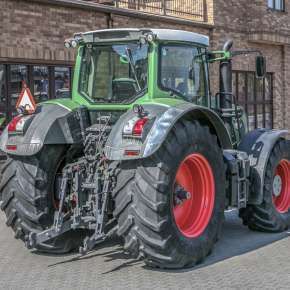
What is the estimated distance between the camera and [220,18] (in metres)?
17.7

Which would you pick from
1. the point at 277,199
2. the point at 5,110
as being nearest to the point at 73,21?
the point at 5,110

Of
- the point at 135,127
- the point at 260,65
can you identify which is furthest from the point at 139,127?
the point at 260,65

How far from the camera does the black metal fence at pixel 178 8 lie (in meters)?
17.2

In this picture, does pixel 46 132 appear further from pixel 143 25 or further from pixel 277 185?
pixel 143 25

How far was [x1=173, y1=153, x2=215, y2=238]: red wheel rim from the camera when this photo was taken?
21.9 feet

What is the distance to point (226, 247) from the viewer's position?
7.24 metres

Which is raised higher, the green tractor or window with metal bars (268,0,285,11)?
window with metal bars (268,0,285,11)

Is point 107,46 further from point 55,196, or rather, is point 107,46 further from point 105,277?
point 105,277

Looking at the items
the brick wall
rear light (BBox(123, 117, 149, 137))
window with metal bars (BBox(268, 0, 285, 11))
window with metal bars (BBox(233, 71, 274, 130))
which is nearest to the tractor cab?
rear light (BBox(123, 117, 149, 137))

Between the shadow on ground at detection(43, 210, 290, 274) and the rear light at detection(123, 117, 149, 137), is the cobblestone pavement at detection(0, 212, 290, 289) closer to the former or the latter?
the shadow on ground at detection(43, 210, 290, 274)

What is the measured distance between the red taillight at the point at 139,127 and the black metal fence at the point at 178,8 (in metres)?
11.2

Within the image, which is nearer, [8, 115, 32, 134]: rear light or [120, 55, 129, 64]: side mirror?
[8, 115, 32, 134]: rear light

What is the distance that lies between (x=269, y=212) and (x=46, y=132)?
3033 millimetres

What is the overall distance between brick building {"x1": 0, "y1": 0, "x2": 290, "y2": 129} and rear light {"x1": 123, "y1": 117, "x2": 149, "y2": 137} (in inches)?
208
